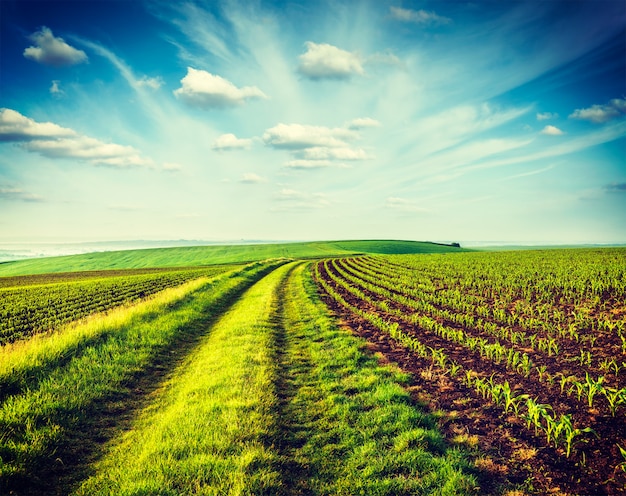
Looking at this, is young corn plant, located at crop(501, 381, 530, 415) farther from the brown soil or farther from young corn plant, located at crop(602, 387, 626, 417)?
young corn plant, located at crop(602, 387, 626, 417)

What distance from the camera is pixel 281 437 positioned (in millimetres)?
6254

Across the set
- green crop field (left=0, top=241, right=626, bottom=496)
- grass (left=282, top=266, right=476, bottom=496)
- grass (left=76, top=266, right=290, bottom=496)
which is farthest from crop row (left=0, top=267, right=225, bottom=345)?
grass (left=282, top=266, right=476, bottom=496)

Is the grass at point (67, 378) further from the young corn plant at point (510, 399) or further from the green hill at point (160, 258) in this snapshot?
the green hill at point (160, 258)

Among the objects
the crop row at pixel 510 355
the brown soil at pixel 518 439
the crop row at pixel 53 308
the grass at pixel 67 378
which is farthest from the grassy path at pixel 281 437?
the crop row at pixel 53 308

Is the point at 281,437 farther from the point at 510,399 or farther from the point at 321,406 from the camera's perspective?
the point at 510,399

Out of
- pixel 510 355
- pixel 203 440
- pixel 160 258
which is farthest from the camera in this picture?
pixel 160 258

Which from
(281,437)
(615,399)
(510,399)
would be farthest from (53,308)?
(615,399)

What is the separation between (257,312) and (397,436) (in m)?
11.6

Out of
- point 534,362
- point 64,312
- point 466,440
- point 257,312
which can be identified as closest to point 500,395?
point 466,440

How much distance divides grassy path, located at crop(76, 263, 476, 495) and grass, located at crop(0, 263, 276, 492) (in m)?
1.07

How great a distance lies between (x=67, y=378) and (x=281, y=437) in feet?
20.6

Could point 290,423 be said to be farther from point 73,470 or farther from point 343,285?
point 343,285

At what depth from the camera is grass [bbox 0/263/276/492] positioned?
564 cm

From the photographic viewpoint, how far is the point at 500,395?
7.45 m
